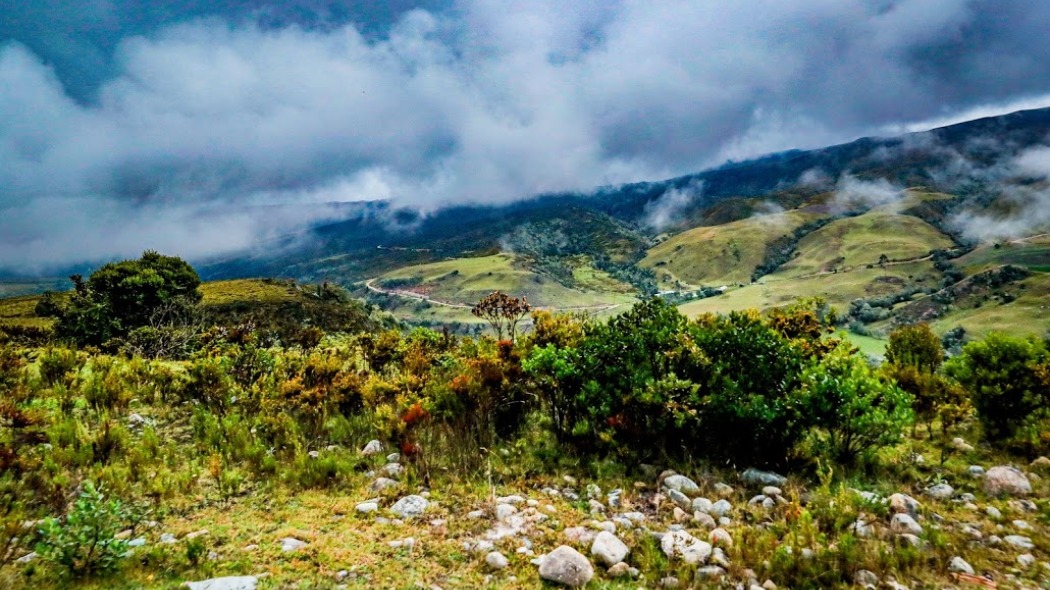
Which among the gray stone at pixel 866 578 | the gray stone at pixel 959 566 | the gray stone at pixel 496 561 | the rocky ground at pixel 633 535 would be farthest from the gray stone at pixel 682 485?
the gray stone at pixel 496 561

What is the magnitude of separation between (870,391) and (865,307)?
15605 centimetres

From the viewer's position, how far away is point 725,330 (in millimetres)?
10883

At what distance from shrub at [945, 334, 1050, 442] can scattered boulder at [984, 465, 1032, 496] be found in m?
2.55

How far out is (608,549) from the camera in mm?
6566

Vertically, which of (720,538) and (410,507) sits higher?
(410,507)

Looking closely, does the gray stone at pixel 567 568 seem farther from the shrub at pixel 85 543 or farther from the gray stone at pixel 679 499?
the shrub at pixel 85 543

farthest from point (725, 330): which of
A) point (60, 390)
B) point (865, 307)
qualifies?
point (865, 307)

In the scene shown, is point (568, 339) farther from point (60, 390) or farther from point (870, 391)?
point (60, 390)

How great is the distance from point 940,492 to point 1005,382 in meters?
4.24

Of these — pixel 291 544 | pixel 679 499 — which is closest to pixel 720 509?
pixel 679 499

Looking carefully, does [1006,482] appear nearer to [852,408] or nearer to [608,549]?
[852,408]

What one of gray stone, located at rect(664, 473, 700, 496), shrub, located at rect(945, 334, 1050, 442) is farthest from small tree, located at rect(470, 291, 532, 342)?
shrub, located at rect(945, 334, 1050, 442)

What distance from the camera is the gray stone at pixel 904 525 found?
22.5ft

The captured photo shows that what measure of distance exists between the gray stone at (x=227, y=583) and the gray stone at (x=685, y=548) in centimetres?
516
